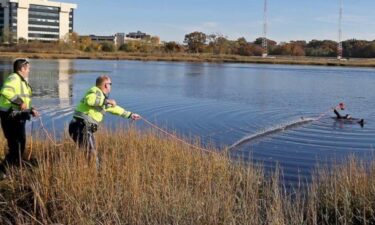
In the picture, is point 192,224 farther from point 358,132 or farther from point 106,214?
point 358,132

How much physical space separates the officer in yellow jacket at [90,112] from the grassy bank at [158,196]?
52cm

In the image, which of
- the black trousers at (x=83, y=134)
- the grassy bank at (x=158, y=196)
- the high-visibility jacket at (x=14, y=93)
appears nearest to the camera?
the grassy bank at (x=158, y=196)

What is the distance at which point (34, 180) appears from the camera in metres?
8.51

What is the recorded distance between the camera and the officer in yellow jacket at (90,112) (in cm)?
934

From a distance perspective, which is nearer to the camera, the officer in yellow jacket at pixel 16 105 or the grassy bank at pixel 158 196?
the grassy bank at pixel 158 196

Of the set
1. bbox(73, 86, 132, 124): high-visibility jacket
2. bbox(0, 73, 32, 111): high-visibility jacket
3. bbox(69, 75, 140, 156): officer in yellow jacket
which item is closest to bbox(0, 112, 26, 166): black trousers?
bbox(0, 73, 32, 111): high-visibility jacket

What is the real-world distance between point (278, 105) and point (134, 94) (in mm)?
10134

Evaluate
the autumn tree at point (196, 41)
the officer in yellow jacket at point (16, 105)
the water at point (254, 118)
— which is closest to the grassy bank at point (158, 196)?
the officer in yellow jacket at point (16, 105)

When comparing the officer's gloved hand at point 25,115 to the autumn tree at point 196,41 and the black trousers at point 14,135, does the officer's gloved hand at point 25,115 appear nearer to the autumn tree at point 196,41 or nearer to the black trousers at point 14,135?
the black trousers at point 14,135

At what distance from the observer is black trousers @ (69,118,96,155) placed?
9477 millimetres

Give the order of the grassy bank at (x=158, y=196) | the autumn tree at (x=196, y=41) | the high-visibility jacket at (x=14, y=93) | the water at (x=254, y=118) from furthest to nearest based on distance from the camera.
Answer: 1. the autumn tree at (x=196, y=41)
2. the water at (x=254, y=118)
3. the high-visibility jacket at (x=14, y=93)
4. the grassy bank at (x=158, y=196)

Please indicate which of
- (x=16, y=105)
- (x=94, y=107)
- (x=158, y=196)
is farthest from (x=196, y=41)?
(x=158, y=196)

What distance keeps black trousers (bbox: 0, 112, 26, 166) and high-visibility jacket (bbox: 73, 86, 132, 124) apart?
3.50ft

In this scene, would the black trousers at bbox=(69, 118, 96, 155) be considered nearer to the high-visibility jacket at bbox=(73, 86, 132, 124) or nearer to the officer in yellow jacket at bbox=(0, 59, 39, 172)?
the high-visibility jacket at bbox=(73, 86, 132, 124)
